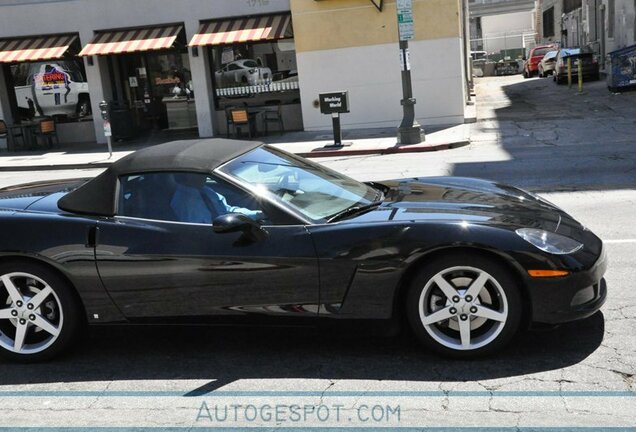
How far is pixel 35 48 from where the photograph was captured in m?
20.7

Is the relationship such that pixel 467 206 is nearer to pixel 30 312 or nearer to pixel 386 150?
pixel 30 312

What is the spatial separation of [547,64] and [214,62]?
895 inches

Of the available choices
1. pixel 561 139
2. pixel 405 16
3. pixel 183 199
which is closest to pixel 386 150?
pixel 405 16

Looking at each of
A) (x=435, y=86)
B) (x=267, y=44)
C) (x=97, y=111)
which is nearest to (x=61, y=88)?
(x=97, y=111)

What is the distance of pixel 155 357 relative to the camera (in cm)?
461

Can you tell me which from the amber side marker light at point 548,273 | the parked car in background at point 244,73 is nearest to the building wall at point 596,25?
the parked car in background at point 244,73

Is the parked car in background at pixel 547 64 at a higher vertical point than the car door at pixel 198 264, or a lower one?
higher

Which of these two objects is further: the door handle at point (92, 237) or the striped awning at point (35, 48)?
the striped awning at point (35, 48)

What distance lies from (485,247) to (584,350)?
0.94 m

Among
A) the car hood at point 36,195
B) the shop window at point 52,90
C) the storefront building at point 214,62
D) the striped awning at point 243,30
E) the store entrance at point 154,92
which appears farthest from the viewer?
the shop window at point 52,90

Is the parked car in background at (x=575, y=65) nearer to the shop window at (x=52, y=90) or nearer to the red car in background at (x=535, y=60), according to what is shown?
the red car in background at (x=535, y=60)

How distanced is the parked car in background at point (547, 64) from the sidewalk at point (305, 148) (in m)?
20.6

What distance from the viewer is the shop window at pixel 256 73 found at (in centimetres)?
2069

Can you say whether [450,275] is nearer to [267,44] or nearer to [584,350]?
[584,350]
